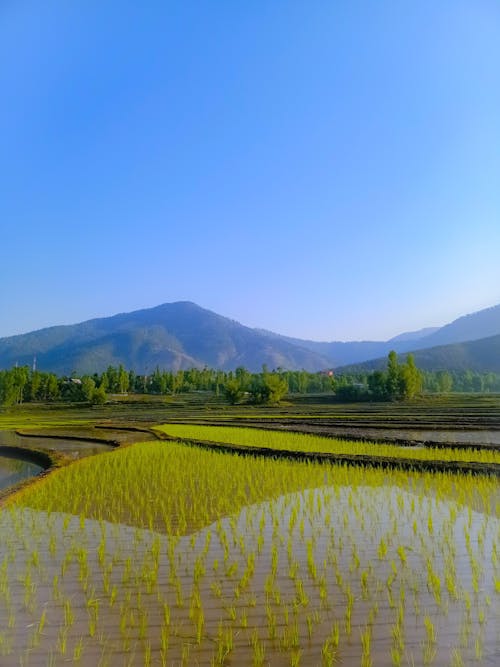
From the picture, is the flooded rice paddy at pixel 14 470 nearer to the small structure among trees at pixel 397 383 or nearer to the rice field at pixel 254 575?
the rice field at pixel 254 575

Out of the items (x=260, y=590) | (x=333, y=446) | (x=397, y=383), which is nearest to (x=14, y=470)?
(x=333, y=446)

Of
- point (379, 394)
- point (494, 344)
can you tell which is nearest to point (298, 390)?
point (379, 394)

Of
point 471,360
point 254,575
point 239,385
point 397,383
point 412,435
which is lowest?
point 412,435

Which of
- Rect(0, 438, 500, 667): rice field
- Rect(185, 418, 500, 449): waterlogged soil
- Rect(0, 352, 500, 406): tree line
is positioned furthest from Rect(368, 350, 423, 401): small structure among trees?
Rect(0, 438, 500, 667): rice field

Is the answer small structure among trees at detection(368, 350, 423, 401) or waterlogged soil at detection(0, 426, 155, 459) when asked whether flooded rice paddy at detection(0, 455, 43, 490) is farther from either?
small structure among trees at detection(368, 350, 423, 401)

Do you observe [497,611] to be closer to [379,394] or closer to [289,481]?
[289,481]

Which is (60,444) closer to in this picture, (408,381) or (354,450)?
(354,450)
